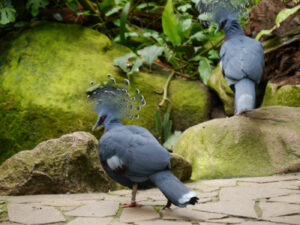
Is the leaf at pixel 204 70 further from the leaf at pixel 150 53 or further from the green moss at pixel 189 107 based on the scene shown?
the leaf at pixel 150 53

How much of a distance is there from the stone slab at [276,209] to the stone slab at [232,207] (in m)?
0.08

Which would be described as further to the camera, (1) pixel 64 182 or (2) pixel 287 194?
(1) pixel 64 182

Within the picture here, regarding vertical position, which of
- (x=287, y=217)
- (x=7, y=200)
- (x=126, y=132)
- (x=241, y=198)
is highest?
(x=126, y=132)

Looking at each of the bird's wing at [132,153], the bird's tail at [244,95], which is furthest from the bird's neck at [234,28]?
the bird's wing at [132,153]

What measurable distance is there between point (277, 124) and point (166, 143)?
2.00 metres

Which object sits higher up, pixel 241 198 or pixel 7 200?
pixel 241 198

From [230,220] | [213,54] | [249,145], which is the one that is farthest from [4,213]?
[213,54]

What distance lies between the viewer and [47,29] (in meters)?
6.62

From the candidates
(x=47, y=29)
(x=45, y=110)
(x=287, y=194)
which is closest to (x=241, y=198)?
(x=287, y=194)

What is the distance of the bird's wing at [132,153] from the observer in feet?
8.77

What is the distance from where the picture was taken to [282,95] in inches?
196

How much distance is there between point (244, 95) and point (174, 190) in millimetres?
2038

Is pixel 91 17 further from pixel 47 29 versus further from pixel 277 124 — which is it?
pixel 277 124

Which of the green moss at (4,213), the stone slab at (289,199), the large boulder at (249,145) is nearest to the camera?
the green moss at (4,213)
